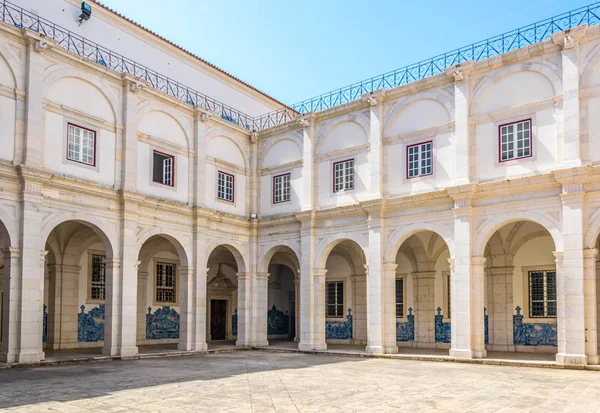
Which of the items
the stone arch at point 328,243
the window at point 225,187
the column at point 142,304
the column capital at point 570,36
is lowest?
the column at point 142,304

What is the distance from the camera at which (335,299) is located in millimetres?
25500

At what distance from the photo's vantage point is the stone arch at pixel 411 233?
1816 cm

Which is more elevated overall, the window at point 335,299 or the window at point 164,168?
the window at point 164,168

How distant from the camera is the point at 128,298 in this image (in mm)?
18219

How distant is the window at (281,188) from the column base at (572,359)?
431 inches

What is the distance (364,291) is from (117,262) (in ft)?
34.1

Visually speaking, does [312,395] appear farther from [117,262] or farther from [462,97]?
[462,97]

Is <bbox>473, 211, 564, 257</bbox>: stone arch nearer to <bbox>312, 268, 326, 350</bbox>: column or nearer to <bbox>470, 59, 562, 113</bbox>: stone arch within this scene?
<bbox>470, 59, 562, 113</bbox>: stone arch

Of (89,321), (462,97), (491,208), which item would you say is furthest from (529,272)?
(89,321)

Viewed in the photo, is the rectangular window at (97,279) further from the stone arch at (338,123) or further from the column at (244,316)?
the stone arch at (338,123)

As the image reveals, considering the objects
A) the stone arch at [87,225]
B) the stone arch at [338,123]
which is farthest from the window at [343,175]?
the stone arch at [87,225]

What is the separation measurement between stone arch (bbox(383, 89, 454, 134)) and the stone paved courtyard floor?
7.72m

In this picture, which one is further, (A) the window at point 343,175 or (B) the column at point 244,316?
(B) the column at point 244,316

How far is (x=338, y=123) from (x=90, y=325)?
11.5 meters
